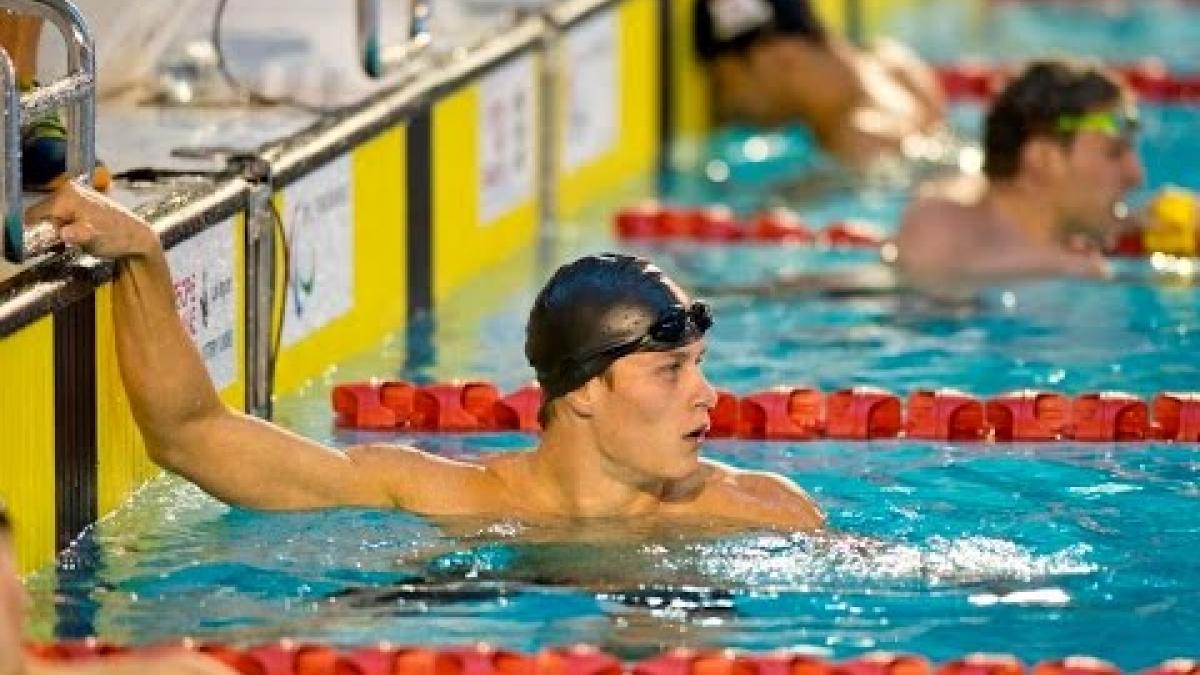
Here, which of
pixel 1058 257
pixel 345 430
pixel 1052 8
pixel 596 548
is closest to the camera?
pixel 596 548

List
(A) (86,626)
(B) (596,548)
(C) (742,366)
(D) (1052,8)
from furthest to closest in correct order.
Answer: (D) (1052,8), (C) (742,366), (B) (596,548), (A) (86,626)

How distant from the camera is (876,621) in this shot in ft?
14.9

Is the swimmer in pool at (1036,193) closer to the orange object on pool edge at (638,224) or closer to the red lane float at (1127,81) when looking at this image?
the orange object on pool edge at (638,224)

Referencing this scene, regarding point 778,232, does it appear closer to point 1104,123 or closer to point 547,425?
point 1104,123

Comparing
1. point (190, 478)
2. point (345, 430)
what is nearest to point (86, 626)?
point (190, 478)

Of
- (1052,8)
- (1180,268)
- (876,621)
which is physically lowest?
(876,621)

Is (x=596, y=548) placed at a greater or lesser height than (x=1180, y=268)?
lesser

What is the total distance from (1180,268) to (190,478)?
365 centimetres

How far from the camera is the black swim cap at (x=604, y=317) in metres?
4.71

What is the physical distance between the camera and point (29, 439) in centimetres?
478

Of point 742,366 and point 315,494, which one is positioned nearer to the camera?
point 315,494

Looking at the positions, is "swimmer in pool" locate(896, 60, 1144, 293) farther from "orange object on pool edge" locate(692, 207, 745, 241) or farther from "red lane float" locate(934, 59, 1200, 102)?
"red lane float" locate(934, 59, 1200, 102)

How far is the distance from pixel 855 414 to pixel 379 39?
4.42 feet

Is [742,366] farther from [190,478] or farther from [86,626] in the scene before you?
[86,626]
